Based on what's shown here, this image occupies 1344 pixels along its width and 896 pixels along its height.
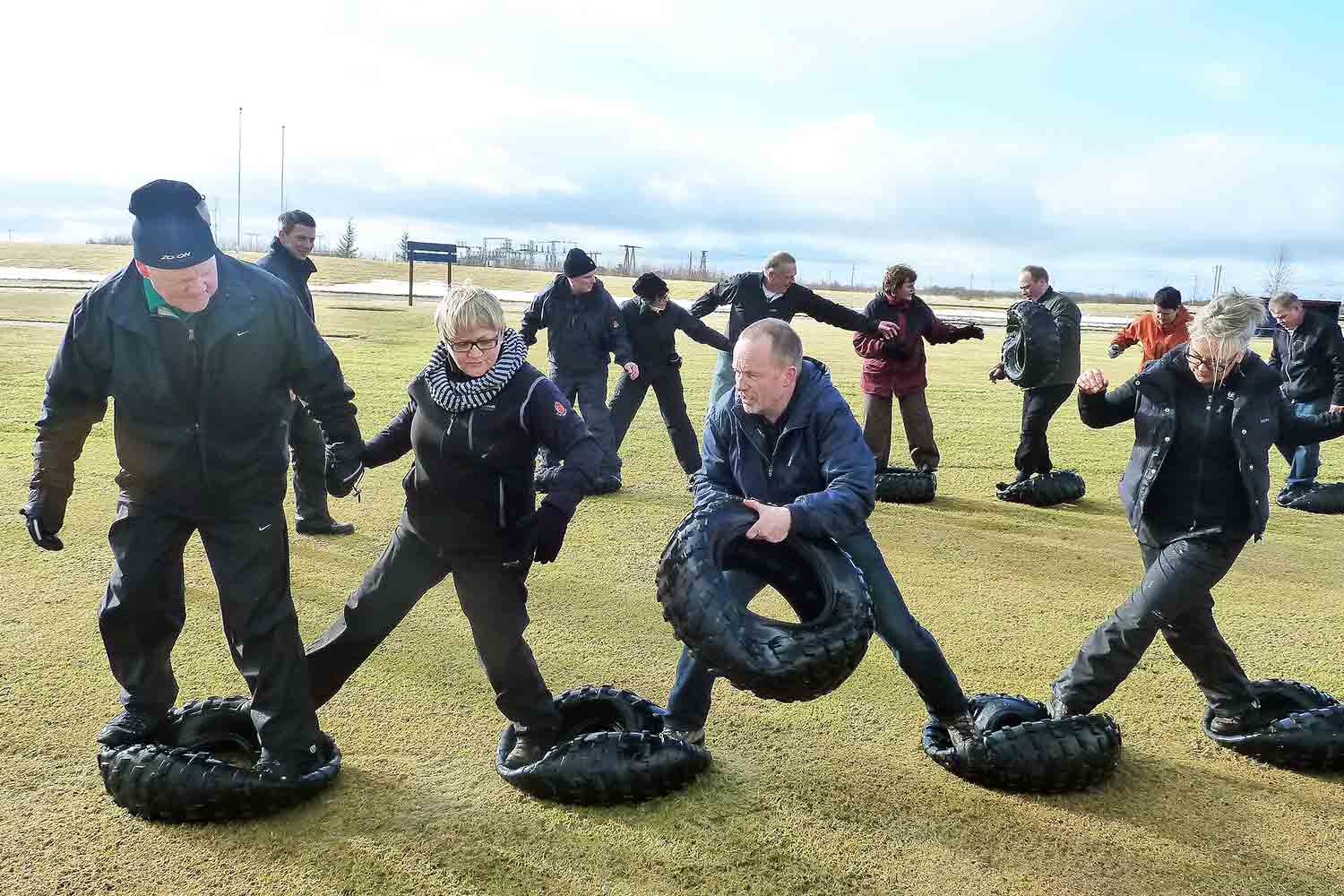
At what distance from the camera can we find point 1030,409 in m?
9.20

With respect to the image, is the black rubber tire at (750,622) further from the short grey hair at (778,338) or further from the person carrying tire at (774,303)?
the person carrying tire at (774,303)

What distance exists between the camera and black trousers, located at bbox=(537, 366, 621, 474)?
9008mm

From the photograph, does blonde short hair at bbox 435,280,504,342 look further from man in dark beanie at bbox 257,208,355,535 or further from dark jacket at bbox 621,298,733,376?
dark jacket at bbox 621,298,733,376

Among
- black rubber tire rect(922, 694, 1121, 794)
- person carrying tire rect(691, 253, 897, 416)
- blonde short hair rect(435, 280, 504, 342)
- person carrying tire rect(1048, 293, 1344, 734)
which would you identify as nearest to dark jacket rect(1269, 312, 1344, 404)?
person carrying tire rect(691, 253, 897, 416)

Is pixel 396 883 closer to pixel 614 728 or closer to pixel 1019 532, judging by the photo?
pixel 614 728

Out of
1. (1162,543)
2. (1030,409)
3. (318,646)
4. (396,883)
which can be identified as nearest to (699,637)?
(396,883)

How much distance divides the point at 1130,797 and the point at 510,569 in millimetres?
2603

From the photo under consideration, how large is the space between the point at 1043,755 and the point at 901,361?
5.61m

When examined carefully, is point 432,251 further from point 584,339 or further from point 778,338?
point 778,338

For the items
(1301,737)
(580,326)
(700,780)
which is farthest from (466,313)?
(580,326)

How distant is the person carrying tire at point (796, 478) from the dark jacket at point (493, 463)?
568 mm

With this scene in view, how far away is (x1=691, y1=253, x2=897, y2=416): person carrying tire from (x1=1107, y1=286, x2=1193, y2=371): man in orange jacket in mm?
2670

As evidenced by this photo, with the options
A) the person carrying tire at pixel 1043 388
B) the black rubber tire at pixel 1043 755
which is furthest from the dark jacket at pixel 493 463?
the person carrying tire at pixel 1043 388

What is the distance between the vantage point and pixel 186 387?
3.57 meters
